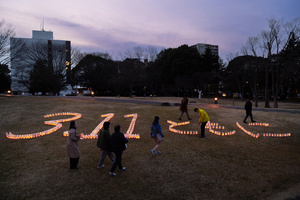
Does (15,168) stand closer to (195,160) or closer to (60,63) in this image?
(195,160)

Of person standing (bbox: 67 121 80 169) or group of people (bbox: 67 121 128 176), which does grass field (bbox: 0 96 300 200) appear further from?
person standing (bbox: 67 121 80 169)

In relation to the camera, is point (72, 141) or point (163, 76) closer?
point (72, 141)

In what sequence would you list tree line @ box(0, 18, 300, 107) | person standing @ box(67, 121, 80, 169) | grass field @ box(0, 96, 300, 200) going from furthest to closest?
tree line @ box(0, 18, 300, 107) → person standing @ box(67, 121, 80, 169) → grass field @ box(0, 96, 300, 200)

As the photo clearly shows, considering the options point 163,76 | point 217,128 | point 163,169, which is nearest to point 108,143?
point 163,169

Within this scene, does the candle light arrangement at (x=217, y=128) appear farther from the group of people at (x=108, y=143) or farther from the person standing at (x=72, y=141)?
the person standing at (x=72, y=141)

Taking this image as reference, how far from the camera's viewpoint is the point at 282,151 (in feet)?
39.0

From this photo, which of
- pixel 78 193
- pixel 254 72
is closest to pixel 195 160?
pixel 78 193

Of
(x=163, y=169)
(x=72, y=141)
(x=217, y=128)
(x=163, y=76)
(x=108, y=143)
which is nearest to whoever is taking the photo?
(x=108, y=143)

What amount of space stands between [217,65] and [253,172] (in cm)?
6846

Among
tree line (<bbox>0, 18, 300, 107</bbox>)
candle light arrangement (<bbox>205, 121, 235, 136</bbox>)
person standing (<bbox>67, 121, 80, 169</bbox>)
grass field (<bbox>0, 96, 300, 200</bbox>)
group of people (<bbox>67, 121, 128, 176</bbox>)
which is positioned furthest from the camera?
tree line (<bbox>0, 18, 300, 107</bbox>)

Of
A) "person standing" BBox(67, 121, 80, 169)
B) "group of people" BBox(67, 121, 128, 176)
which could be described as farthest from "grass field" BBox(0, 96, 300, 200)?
"person standing" BBox(67, 121, 80, 169)

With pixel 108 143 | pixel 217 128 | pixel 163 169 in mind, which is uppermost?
pixel 108 143

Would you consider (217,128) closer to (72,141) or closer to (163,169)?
(163,169)

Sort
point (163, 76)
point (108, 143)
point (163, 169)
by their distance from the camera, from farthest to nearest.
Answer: point (163, 76)
point (163, 169)
point (108, 143)
